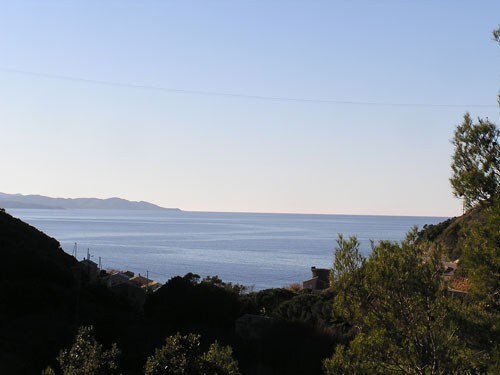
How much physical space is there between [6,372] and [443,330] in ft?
40.5

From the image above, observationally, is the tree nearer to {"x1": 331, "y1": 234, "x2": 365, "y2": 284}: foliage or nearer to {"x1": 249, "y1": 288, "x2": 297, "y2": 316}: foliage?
{"x1": 331, "y1": 234, "x2": 365, "y2": 284}: foliage

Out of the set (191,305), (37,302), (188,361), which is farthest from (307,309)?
(188,361)

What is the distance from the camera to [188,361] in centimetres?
963

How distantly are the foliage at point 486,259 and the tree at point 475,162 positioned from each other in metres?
0.64

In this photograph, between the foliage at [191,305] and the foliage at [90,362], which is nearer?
the foliage at [90,362]

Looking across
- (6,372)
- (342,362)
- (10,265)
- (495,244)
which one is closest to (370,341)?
(342,362)

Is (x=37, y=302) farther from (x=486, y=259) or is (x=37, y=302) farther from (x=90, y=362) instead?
(x=486, y=259)

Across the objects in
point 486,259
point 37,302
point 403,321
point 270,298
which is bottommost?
point 270,298

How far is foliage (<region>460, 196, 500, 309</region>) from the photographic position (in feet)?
44.0

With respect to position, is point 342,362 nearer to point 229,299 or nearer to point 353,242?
point 353,242

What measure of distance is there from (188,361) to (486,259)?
22.4ft

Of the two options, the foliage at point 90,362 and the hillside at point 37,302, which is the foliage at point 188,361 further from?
the hillside at point 37,302

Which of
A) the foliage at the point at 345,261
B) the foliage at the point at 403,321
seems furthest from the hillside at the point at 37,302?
the foliage at the point at 403,321

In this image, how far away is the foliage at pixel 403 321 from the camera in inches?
472
